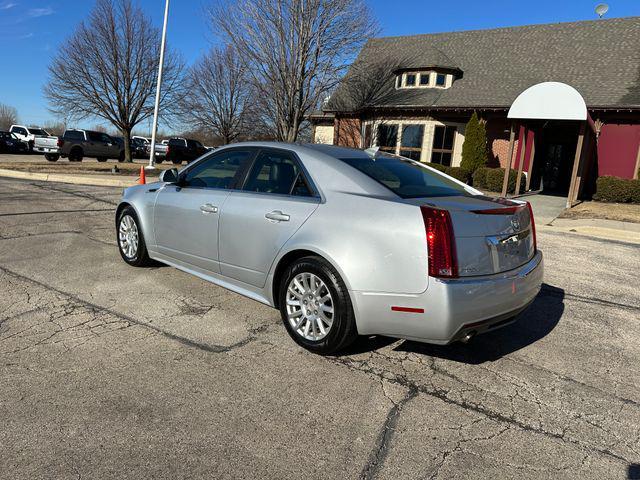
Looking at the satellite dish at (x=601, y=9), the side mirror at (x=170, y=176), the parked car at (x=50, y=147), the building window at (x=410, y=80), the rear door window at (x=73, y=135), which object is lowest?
the side mirror at (x=170, y=176)

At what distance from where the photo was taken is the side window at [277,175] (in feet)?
12.6

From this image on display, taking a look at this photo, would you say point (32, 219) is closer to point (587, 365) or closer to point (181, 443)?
point (181, 443)

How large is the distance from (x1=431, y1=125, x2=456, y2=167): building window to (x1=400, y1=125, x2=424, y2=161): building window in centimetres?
66

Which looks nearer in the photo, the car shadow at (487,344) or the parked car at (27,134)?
the car shadow at (487,344)

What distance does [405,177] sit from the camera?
389 cm

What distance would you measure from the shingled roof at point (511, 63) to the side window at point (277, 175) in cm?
1688

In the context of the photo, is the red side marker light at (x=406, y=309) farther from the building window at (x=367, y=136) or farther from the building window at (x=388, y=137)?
the building window at (x=367, y=136)

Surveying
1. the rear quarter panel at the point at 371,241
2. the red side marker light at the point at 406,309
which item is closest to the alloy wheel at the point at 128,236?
the rear quarter panel at the point at 371,241

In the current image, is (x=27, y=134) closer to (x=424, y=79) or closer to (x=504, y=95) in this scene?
(x=424, y=79)

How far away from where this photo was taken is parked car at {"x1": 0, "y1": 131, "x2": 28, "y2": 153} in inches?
1238

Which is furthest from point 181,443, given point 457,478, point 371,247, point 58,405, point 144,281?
point 144,281

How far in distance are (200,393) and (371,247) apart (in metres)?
1.44

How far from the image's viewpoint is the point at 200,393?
116 inches

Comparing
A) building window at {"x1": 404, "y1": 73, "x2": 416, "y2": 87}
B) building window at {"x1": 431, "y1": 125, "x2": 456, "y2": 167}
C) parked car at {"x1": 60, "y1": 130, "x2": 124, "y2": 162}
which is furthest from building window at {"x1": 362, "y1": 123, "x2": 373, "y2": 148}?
parked car at {"x1": 60, "y1": 130, "x2": 124, "y2": 162}
